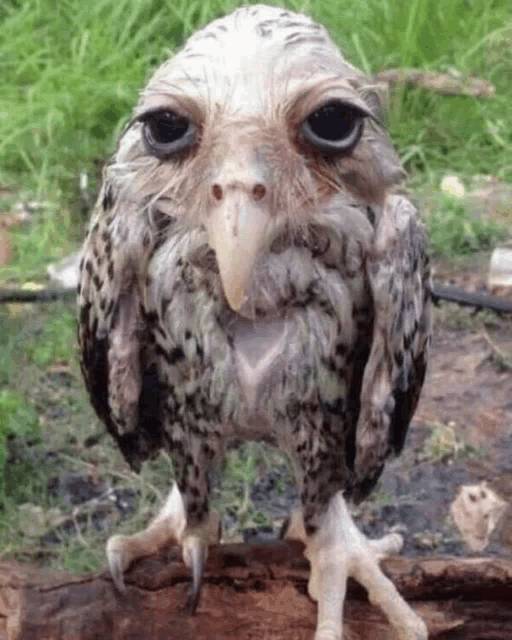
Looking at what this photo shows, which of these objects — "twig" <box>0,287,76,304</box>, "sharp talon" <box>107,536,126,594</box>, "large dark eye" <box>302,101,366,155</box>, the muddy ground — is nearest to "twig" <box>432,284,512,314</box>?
the muddy ground

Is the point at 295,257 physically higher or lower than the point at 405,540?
higher

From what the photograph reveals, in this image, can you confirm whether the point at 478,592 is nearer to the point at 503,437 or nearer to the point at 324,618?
the point at 324,618

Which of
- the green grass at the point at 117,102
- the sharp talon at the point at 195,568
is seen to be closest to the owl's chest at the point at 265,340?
the sharp talon at the point at 195,568

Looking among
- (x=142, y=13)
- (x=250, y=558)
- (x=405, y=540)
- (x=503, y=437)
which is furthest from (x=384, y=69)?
(x=250, y=558)

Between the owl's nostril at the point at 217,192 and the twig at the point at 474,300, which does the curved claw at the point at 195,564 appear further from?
the twig at the point at 474,300

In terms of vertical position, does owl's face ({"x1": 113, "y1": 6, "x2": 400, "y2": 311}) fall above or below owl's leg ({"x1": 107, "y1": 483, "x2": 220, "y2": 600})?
above

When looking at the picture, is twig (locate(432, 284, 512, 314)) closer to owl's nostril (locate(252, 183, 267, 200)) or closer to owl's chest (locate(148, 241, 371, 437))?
owl's chest (locate(148, 241, 371, 437))
